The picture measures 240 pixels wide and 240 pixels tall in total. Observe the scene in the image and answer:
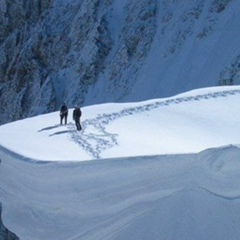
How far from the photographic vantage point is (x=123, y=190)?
6770mm

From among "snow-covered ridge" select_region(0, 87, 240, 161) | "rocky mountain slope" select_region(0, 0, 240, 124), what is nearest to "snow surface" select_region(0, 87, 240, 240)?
"snow-covered ridge" select_region(0, 87, 240, 161)

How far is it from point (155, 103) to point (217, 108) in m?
1.54

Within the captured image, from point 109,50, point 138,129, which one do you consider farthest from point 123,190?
point 109,50

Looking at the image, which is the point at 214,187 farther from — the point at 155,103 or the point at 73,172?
the point at 155,103

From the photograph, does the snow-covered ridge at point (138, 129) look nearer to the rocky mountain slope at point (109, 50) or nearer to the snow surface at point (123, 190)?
the snow surface at point (123, 190)

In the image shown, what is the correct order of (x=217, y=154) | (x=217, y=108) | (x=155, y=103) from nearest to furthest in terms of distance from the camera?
(x=217, y=154) → (x=217, y=108) → (x=155, y=103)

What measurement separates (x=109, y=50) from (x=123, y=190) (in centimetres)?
3713

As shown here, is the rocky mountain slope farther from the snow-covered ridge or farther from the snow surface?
the snow surface

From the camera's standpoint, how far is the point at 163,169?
21.7 feet

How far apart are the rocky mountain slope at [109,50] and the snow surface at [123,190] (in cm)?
2222

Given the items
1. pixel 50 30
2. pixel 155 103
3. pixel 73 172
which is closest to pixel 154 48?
pixel 50 30

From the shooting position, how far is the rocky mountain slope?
35.5m

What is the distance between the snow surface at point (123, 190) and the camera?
638cm

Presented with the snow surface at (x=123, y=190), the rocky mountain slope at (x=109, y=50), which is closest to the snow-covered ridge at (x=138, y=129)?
the snow surface at (x=123, y=190)
